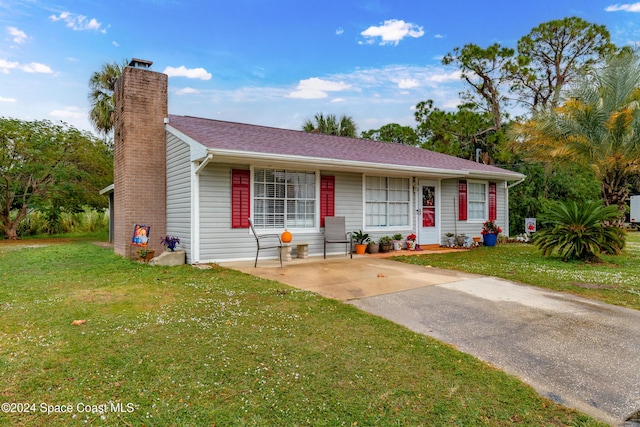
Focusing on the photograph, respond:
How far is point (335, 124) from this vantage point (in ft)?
74.5

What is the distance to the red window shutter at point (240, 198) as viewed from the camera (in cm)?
809

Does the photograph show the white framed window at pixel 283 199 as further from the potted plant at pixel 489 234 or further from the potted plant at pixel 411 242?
the potted plant at pixel 489 234

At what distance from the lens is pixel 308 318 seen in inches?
156

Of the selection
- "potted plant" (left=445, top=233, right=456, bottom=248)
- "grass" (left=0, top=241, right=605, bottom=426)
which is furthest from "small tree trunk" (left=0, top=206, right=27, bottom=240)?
"potted plant" (left=445, top=233, right=456, bottom=248)

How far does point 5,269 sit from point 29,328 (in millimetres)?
4932

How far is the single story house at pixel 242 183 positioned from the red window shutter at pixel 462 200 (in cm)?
→ 57

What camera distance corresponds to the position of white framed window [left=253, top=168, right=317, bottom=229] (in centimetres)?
855

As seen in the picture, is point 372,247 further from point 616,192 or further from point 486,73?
point 486,73

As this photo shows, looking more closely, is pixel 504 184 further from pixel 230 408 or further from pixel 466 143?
pixel 230 408

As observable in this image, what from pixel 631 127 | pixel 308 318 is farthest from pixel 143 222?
pixel 631 127

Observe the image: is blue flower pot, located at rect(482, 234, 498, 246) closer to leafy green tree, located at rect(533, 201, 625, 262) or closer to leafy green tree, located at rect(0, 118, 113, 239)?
leafy green tree, located at rect(533, 201, 625, 262)

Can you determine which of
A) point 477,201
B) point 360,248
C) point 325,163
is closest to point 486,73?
point 477,201

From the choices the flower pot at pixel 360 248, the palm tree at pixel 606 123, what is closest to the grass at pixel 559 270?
the flower pot at pixel 360 248

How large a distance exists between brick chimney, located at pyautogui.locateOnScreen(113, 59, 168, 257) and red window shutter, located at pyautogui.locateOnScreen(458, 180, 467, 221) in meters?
9.13
